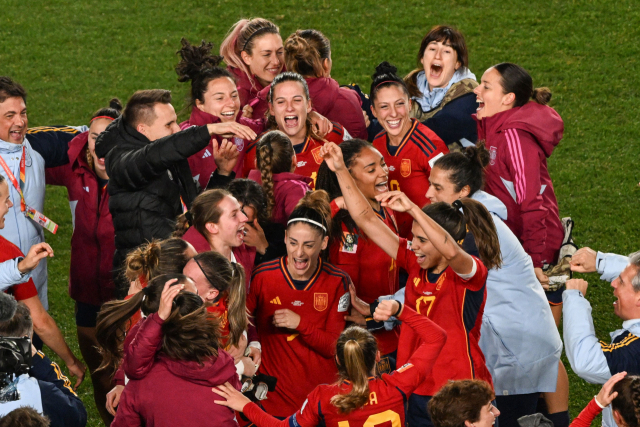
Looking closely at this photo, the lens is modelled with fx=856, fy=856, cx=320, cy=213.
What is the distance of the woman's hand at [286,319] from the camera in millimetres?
4711

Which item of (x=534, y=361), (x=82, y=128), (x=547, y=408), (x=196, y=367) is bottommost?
(x=547, y=408)

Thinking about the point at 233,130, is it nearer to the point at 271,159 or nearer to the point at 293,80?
the point at 271,159

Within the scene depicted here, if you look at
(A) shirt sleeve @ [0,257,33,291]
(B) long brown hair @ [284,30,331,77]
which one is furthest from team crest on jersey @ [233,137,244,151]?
(A) shirt sleeve @ [0,257,33,291]

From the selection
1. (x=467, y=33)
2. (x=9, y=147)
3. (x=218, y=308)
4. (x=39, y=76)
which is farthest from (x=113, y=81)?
(x=218, y=308)

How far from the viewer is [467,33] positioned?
39.5ft

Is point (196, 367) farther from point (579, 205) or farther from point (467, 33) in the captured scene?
point (467, 33)

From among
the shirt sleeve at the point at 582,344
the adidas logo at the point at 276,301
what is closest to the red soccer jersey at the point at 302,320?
the adidas logo at the point at 276,301

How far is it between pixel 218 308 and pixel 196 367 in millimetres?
672

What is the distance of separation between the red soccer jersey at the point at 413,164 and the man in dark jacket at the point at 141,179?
1.42m

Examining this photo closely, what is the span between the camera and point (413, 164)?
5793 millimetres

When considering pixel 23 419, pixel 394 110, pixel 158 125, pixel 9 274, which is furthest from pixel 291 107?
pixel 23 419

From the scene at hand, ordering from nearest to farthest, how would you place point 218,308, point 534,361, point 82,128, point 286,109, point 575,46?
point 218,308 < point 534,361 < point 286,109 < point 82,128 < point 575,46

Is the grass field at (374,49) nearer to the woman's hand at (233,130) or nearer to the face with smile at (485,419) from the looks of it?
the woman's hand at (233,130)

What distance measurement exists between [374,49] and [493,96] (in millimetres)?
6423
